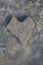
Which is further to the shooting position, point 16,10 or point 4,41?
point 16,10

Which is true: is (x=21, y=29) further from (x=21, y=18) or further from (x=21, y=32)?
(x=21, y=18)

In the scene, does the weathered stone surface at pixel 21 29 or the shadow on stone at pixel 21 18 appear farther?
the shadow on stone at pixel 21 18

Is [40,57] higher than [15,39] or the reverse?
the reverse

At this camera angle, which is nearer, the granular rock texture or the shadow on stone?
the granular rock texture

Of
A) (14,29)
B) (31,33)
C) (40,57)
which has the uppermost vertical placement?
(14,29)

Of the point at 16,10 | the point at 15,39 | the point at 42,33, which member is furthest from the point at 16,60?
the point at 16,10

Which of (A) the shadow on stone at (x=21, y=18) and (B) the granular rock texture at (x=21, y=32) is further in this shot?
(A) the shadow on stone at (x=21, y=18)

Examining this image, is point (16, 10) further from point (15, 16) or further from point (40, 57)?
point (40, 57)

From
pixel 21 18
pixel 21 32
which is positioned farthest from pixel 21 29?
pixel 21 18
